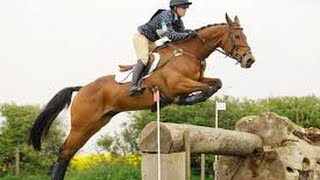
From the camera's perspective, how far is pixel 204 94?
23.0 ft

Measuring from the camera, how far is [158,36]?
24.6 feet

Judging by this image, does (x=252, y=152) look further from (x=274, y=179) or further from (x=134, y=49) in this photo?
(x=134, y=49)

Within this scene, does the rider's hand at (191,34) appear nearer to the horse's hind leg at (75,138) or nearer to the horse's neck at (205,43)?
the horse's neck at (205,43)

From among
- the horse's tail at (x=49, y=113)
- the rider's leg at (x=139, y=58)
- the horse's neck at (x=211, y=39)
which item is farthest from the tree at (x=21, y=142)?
the horse's neck at (x=211, y=39)

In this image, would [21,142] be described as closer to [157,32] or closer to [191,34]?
[157,32]

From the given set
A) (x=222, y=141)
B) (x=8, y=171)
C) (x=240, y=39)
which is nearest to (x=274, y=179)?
(x=222, y=141)

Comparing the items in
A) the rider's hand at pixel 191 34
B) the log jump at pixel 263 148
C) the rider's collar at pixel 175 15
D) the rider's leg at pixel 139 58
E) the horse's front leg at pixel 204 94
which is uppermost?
the rider's collar at pixel 175 15

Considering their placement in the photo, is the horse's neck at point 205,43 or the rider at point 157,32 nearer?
the rider at point 157,32

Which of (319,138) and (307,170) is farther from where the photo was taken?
(319,138)

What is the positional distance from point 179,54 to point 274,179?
1.68 meters

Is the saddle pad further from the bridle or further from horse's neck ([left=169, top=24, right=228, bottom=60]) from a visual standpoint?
the bridle

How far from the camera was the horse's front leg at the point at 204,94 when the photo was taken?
703 cm

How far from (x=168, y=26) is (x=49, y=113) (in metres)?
1.87

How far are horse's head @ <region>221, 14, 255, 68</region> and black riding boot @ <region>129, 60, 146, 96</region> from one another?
34.0 inches
